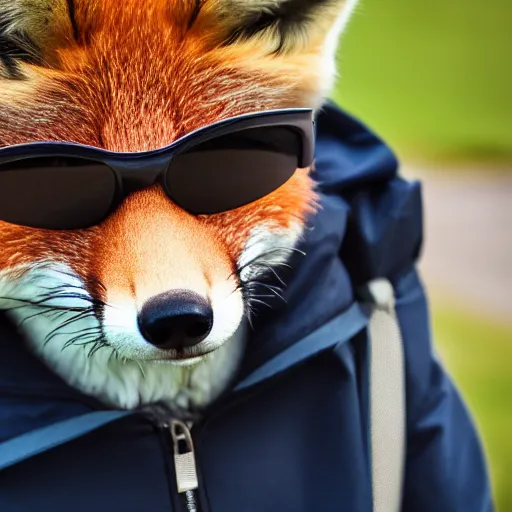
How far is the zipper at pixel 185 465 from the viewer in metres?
0.66

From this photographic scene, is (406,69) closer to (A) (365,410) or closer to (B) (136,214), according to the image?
(A) (365,410)

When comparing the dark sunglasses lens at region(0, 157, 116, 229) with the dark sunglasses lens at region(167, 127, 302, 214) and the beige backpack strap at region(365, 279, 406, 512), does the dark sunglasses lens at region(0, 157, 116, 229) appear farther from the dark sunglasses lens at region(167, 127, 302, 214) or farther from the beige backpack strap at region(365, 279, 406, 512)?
the beige backpack strap at region(365, 279, 406, 512)

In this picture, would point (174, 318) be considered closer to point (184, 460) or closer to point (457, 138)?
point (184, 460)

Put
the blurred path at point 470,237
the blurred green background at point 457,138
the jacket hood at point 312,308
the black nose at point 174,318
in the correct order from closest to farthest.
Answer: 1. the black nose at point 174,318
2. the jacket hood at point 312,308
3. the blurred green background at point 457,138
4. the blurred path at point 470,237

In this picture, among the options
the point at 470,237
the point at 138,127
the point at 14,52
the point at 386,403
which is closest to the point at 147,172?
the point at 138,127

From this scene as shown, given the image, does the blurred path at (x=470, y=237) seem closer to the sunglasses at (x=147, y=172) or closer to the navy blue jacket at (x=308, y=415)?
the navy blue jacket at (x=308, y=415)

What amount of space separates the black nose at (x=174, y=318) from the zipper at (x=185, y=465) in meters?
0.14

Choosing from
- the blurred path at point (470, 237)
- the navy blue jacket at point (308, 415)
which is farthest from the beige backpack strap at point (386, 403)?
the blurred path at point (470, 237)

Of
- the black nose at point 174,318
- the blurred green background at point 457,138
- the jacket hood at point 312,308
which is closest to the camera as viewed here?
the black nose at point 174,318

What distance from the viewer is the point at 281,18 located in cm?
64

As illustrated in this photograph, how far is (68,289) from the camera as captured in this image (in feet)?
1.94

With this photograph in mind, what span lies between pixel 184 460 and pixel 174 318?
0.19 metres

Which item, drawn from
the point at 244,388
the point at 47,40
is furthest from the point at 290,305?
the point at 47,40

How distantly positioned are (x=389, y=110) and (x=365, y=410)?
180 cm
